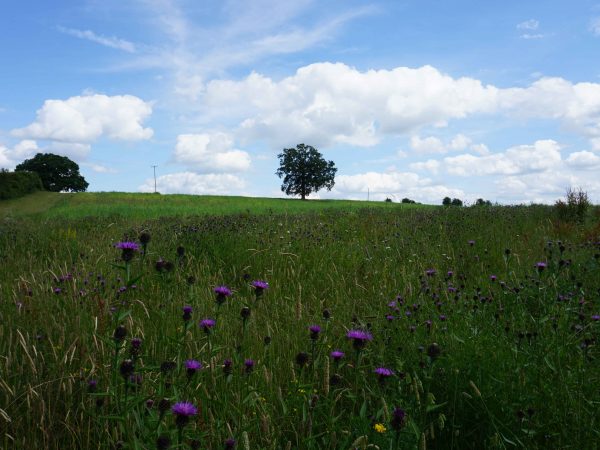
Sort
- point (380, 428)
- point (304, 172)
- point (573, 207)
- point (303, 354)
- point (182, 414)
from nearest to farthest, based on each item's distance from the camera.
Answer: point (182, 414) → point (380, 428) → point (303, 354) → point (573, 207) → point (304, 172)

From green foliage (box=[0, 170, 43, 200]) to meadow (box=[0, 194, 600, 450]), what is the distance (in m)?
23.6

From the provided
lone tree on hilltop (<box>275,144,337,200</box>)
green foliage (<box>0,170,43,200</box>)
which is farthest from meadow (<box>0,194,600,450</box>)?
lone tree on hilltop (<box>275,144,337,200</box>)

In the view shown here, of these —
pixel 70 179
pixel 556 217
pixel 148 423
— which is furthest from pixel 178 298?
pixel 70 179

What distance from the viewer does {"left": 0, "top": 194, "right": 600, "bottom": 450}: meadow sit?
80.7 inches

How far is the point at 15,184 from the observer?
2697 centimetres

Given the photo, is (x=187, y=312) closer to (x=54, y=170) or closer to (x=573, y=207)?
(x=573, y=207)

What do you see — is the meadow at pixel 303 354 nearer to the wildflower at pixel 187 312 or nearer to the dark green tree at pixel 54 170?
the wildflower at pixel 187 312

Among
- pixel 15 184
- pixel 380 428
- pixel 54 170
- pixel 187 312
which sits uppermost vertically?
pixel 54 170

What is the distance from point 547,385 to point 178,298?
3.07 m

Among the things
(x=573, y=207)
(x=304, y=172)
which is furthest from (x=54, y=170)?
(x=573, y=207)

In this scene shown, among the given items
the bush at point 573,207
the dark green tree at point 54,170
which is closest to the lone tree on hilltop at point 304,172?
the dark green tree at point 54,170

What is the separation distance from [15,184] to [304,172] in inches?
1350

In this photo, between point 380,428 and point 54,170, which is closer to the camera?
point 380,428

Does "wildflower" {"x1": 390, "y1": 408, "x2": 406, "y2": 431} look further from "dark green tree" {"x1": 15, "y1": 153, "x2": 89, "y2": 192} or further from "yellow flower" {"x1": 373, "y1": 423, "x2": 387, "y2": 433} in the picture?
"dark green tree" {"x1": 15, "y1": 153, "x2": 89, "y2": 192}
